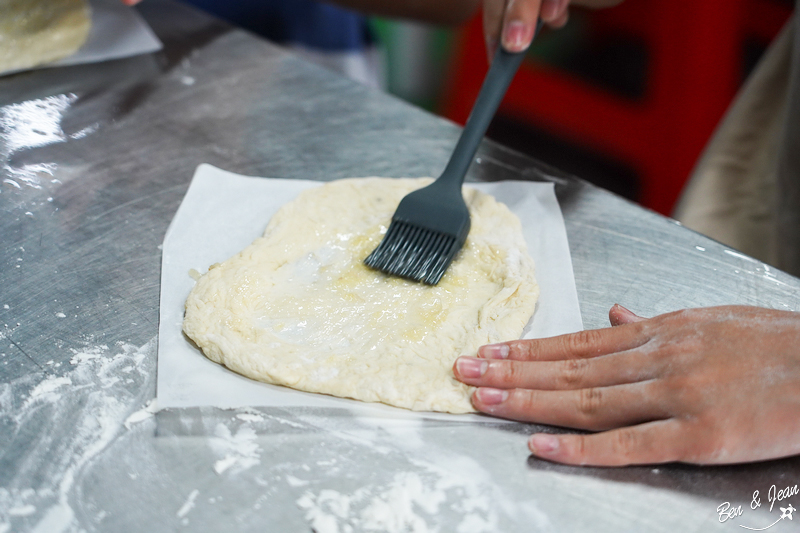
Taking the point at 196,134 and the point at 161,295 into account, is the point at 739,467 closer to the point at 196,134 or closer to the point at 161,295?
the point at 161,295

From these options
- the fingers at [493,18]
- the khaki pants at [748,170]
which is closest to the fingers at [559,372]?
the fingers at [493,18]

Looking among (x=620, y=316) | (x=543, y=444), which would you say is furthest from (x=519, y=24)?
(x=543, y=444)

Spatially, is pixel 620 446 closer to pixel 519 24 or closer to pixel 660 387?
pixel 660 387

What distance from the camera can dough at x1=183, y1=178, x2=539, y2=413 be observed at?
1.13 m

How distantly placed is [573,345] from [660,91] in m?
2.09

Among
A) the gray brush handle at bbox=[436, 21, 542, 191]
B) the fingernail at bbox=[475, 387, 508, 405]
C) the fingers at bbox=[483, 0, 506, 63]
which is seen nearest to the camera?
the fingernail at bbox=[475, 387, 508, 405]

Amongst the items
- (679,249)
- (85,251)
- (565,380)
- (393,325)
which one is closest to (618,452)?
(565,380)

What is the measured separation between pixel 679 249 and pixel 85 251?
146 centimetres

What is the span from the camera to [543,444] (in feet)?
3.32

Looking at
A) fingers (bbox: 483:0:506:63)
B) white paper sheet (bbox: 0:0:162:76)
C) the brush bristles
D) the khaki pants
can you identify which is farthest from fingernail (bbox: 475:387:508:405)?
white paper sheet (bbox: 0:0:162:76)

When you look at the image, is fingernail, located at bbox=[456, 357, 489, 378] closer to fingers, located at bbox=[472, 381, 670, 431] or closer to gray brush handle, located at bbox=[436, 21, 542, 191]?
fingers, located at bbox=[472, 381, 670, 431]

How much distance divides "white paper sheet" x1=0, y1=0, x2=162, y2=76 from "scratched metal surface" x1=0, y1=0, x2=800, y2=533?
0.06 m

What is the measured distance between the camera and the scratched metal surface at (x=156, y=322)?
0.96 m

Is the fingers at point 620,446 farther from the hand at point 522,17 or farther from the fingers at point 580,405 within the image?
the hand at point 522,17
